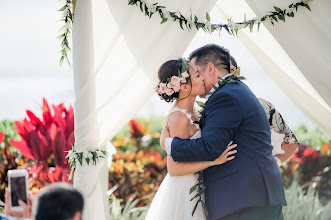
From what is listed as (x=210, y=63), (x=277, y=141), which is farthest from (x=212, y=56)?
(x=277, y=141)

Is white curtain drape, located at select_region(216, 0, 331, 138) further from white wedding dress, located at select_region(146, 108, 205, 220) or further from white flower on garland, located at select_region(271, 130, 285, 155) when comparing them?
white wedding dress, located at select_region(146, 108, 205, 220)

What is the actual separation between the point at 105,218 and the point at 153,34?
53.1 inches

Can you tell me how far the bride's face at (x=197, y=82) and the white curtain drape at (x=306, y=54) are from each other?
26.2 inches

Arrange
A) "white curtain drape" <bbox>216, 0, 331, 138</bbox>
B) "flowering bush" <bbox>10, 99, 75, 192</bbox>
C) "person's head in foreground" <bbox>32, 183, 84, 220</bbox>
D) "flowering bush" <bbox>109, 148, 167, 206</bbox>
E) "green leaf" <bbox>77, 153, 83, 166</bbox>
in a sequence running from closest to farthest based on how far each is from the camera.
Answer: "person's head in foreground" <bbox>32, 183, 84, 220</bbox>, "green leaf" <bbox>77, 153, 83, 166</bbox>, "white curtain drape" <bbox>216, 0, 331, 138</bbox>, "flowering bush" <bbox>10, 99, 75, 192</bbox>, "flowering bush" <bbox>109, 148, 167, 206</bbox>

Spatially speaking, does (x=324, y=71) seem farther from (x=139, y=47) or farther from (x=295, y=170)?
(x=295, y=170)

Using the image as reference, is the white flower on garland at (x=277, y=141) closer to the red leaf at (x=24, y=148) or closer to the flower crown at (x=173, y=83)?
the flower crown at (x=173, y=83)

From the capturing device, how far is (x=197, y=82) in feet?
11.1

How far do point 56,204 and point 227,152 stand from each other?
137cm

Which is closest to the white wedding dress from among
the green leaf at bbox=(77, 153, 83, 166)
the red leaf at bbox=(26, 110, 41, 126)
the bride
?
the bride

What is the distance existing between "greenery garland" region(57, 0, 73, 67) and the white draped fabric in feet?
0.16

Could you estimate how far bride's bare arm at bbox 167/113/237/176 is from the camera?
313 centimetres

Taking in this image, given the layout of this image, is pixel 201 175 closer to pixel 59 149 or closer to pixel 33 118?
pixel 59 149

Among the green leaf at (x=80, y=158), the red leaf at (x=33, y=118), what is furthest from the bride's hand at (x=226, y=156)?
the red leaf at (x=33, y=118)

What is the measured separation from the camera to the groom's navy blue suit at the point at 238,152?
3068 millimetres
